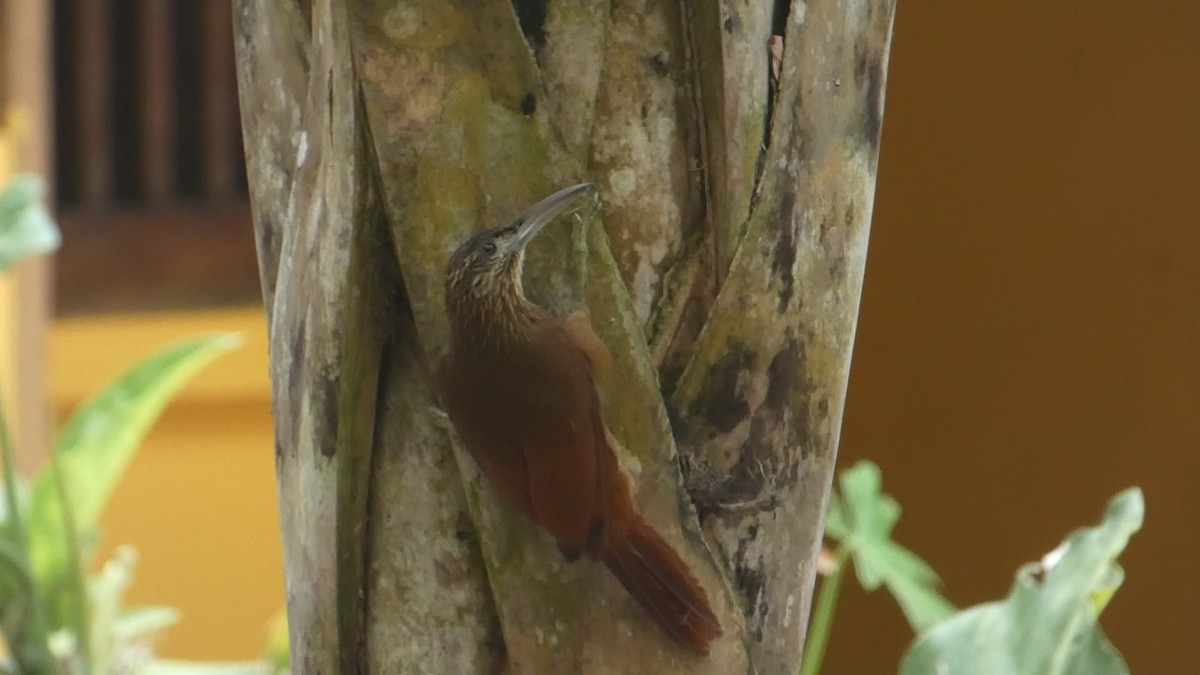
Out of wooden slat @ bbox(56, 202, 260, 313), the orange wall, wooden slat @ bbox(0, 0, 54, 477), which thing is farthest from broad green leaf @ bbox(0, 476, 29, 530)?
the orange wall

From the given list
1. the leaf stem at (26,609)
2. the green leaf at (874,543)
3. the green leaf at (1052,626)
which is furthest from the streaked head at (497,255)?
the leaf stem at (26,609)

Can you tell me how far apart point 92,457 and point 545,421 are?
1039 mm

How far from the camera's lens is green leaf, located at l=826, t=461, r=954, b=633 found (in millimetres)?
1110

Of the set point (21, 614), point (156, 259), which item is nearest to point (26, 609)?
point (21, 614)

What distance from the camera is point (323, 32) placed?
1.95 ft

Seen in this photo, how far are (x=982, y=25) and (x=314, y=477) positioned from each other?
1170 millimetres

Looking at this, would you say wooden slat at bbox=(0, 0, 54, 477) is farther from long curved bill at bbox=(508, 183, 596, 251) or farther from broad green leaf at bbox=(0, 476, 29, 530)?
long curved bill at bbox=(508, 183, 596, 251)

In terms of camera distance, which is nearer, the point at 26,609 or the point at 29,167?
the point at 26,609

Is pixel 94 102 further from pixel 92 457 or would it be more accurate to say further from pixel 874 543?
pixel 874 543

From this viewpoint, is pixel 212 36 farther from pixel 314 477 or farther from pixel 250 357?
pixel 314 477

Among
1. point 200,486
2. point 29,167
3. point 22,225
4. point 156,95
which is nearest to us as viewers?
point 22,225

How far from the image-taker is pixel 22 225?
130 cm

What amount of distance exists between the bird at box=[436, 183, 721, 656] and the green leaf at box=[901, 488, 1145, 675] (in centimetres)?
31

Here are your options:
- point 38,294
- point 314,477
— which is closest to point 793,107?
point 314,477
